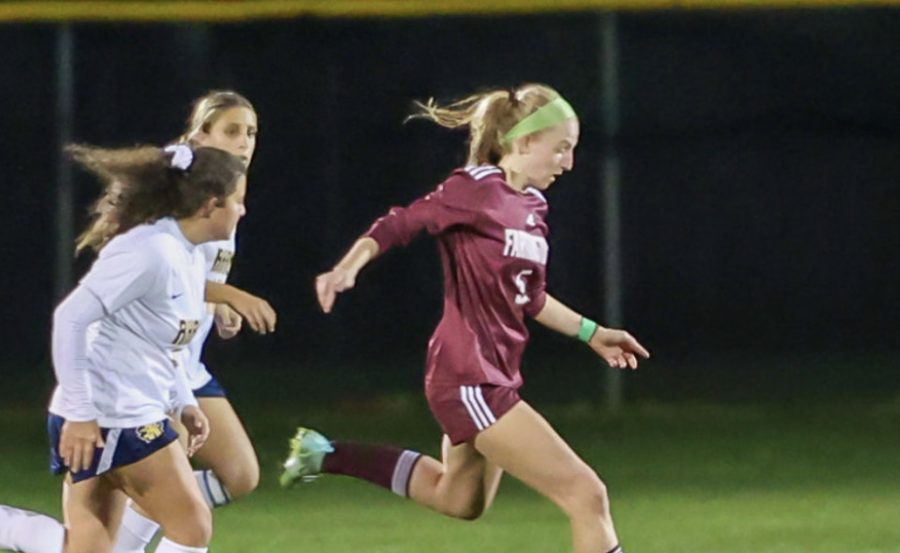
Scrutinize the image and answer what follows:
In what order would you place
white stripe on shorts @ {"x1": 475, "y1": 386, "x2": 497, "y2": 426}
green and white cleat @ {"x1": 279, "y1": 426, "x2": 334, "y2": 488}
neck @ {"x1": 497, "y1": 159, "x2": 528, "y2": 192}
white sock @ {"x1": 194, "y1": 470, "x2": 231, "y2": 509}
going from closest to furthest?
white stripe on shorts @ {"x1": 475, "y1": 386, "x2": 497, "y2": 426} → neck @ {"x1": 497, "y1": 159, "x2": 528, "y2": 192} → white sock @ {"x1": 194, "y1": 470, "x2": 231, "y2": 509} → green and white cleat @ {"x1": 279, "y1": 426, "x2": 334, "y2": 488}

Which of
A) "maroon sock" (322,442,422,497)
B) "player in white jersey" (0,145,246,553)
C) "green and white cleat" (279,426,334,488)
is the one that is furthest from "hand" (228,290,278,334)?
"green and white cleat" (279,426,334,488)

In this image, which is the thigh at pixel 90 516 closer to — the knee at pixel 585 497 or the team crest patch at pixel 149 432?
the team crest patch at pixel 149 432

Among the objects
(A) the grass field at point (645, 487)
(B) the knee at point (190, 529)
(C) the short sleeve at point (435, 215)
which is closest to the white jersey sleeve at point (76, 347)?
(B) the knee at point (190, 529)

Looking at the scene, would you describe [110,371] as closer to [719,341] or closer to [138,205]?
[138,205]

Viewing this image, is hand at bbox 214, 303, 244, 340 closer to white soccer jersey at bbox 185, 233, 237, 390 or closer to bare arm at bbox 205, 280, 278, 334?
white soccer jersey at bbox 185, 233, 237, 390

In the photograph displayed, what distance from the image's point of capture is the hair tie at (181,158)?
5.68m

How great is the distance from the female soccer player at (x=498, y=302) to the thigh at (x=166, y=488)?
29.5 inches

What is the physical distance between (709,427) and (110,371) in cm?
605

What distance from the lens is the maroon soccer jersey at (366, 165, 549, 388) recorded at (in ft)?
20.3

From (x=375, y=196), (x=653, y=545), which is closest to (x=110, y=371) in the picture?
(x=653, y=545)

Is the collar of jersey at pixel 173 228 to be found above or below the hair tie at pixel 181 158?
below

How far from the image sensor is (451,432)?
245 inches


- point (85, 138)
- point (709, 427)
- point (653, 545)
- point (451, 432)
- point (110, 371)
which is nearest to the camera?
point (110, 371)

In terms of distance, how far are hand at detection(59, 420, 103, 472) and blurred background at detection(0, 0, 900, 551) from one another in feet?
23.5
